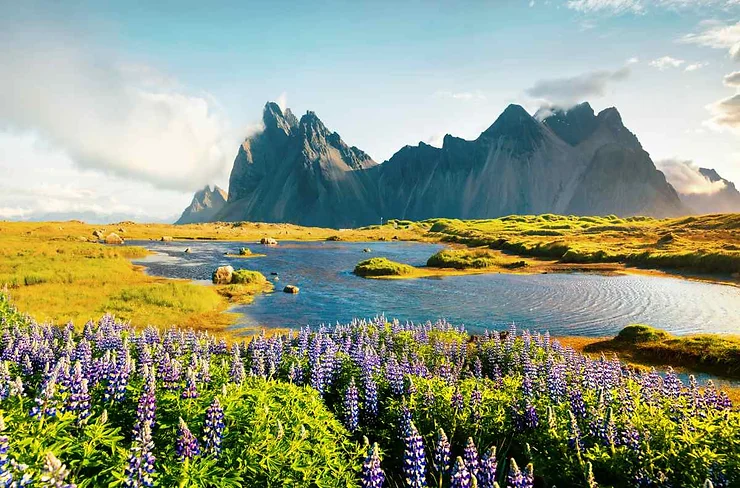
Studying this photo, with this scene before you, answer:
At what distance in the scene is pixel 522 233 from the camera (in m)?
132

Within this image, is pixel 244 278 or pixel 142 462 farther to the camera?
pixel 244 278

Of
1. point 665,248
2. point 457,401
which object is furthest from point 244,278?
point 665,248

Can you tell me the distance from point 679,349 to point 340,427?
2359 centimetres

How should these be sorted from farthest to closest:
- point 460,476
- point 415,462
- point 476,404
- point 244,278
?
point 244,278, point 476,404, point 415,462, point 460,476

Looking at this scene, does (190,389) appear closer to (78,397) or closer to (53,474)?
(78,397)

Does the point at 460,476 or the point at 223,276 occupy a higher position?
the point at 460,476

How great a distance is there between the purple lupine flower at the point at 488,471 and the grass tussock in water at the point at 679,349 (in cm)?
2059

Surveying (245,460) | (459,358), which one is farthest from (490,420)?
(459,358)

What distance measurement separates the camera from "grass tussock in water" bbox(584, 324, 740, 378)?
2164 centimetres

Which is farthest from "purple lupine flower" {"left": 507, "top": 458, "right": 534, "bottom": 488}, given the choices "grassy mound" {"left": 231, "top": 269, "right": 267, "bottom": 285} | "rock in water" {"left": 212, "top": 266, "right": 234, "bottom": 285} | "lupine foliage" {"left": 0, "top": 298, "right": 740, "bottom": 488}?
"rock in water" {"left": 212, "top": 266, "right": 234, "bottom": 285}

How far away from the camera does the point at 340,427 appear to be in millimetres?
8500

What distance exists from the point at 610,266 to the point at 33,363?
69.2 meters

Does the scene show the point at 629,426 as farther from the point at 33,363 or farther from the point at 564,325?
the point at 564,325

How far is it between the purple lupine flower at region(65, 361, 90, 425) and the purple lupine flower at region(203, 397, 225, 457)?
7.95 feet
